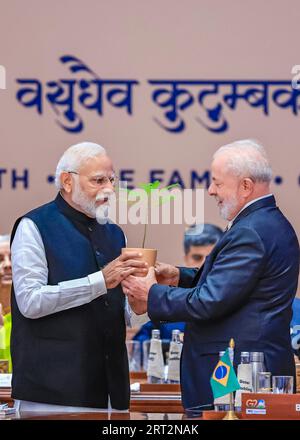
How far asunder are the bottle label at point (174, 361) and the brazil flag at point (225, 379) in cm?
166

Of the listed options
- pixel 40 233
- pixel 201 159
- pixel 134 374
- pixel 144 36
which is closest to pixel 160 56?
pixel 144 36

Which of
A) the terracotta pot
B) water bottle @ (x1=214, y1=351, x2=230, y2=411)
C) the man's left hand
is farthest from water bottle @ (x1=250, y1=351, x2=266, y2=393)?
the terracotta pot

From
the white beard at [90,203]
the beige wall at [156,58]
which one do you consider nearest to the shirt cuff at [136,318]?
the white beard at [90,203]

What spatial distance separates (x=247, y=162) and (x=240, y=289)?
18.0 inches

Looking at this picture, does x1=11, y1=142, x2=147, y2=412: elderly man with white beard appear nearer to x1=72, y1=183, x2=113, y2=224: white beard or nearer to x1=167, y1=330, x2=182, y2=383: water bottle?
x1=72, y1=183, x2=113, y2=224: white beard

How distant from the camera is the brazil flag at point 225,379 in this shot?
120 inches

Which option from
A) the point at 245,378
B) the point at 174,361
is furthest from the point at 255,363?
the point at 174,361

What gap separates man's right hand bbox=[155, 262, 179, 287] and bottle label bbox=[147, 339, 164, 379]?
28.2 inches

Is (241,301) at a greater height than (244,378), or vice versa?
(241,301)

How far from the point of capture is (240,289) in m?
3.57

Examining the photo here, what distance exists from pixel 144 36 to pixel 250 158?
3733 millimetres

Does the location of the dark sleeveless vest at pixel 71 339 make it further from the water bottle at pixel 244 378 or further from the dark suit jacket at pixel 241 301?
the water bottle at pixel 244 378

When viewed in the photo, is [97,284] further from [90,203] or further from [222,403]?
[222,403]

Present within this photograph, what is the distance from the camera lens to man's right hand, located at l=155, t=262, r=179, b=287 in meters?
4.12
